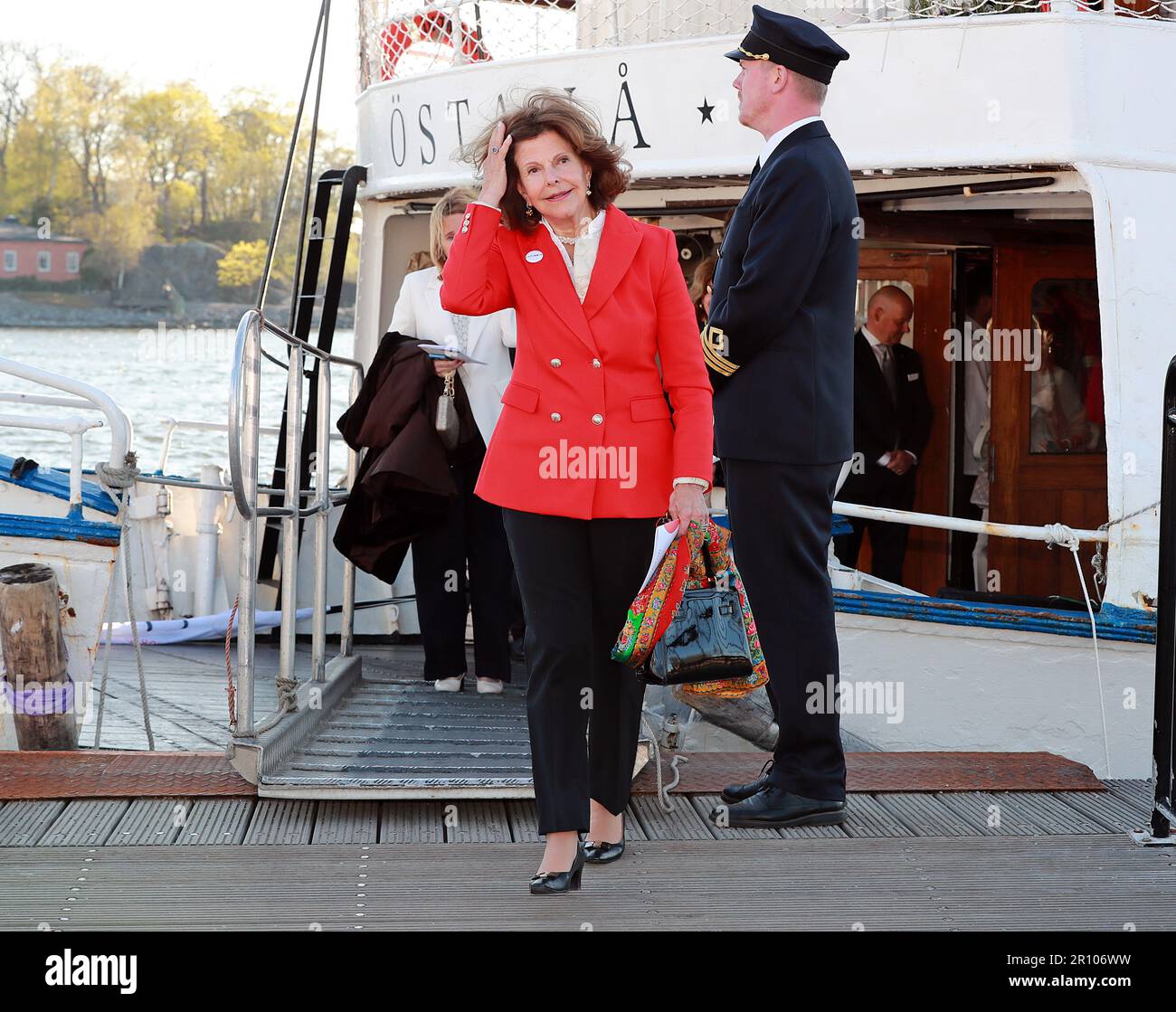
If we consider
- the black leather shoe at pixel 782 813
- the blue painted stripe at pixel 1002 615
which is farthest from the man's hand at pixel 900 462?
the black leather shoe at pixel 782 813

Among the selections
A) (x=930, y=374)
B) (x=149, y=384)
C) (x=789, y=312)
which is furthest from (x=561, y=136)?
(x=149, y=384)

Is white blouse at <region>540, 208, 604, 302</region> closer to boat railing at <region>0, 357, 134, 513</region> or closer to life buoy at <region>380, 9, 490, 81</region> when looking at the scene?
boat railing at <region>0, 357, 134, 513</region>

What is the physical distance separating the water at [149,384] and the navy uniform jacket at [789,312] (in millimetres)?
15964

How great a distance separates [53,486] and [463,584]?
2294mm

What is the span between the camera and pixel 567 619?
2967mm

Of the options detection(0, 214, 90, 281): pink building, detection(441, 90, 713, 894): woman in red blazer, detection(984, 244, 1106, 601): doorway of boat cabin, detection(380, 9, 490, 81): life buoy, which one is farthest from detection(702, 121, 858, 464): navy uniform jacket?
detection(0, 214, 90, 281): pink building

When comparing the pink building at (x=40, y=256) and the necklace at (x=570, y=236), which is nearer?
the necklace at (x=570, y=236)

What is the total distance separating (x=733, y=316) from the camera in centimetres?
337

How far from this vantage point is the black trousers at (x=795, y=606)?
11.3ft

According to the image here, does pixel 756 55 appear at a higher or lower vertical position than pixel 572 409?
higher

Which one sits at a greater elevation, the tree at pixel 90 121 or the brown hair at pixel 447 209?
the tree at pixel 90 121

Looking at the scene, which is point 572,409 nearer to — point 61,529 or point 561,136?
point 561,136

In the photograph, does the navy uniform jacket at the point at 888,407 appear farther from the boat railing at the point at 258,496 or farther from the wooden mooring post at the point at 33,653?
the wooden mooring post at the point at 33,653

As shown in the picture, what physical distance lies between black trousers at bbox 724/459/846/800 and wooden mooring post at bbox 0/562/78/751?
257 cm
